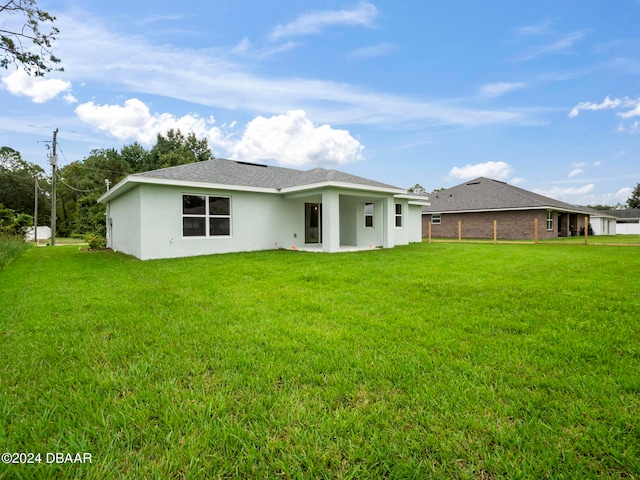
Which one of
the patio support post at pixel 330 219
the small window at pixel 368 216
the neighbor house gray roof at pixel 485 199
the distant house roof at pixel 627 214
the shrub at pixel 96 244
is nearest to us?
the patio support post at pixel 330 219

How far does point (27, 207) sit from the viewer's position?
4112cm

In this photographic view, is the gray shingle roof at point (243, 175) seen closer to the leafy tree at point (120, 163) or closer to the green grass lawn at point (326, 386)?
the green grass lawn at point (326, 386)

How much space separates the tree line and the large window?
25126 millimetres

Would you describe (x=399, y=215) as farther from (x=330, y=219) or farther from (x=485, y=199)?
(x=485, y=199)

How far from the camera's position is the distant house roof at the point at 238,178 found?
1051cm

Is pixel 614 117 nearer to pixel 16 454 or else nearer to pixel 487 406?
pixel 487 406

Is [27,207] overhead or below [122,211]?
overhead

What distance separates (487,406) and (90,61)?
14631 millimetres

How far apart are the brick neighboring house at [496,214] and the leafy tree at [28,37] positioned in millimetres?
22353

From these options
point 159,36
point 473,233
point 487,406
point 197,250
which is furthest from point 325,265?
point 473,233

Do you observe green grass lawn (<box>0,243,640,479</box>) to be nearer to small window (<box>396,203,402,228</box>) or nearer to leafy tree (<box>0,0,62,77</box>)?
leafy tree (<box>0,0,62,77</box>)

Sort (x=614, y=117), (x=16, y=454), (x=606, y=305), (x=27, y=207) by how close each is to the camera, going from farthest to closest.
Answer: (x=27, y=207) → (x=614, y=117) → (x=606, y=305) → (x=16, y=454)

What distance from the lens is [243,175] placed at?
13.2 meters

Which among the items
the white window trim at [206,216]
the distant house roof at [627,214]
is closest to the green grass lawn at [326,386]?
the white window trim at [206,216]
